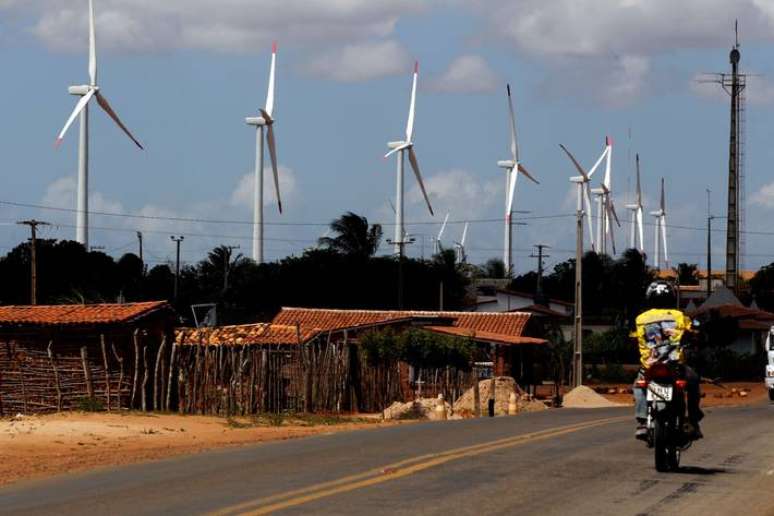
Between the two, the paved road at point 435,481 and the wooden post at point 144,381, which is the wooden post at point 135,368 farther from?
A: the paved road at point 435,481

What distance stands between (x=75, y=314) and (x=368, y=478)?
19047 mm

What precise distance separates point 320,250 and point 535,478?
6935 centimetres

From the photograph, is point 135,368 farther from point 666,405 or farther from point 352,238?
point 352,238

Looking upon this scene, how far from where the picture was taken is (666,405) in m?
12.9

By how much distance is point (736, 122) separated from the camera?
249 feet

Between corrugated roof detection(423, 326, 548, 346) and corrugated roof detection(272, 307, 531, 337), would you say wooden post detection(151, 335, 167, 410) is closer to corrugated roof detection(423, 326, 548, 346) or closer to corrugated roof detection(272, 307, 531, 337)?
corrugated roof detection(423, 326, 548, 346)

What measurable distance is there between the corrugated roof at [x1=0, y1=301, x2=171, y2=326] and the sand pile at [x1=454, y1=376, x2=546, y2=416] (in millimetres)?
7814

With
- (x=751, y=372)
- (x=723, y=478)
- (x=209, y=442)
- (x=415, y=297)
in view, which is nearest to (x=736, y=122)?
(x=751, y=372)

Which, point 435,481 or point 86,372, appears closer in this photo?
point 435,481

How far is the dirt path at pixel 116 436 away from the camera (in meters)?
17.1

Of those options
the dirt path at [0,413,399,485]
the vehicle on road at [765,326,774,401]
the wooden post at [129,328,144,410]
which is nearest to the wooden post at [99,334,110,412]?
the wooden post at [129,328,144,410]

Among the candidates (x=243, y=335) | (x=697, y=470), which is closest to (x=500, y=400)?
(x=243, y=335)

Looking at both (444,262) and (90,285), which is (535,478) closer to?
(90,285)

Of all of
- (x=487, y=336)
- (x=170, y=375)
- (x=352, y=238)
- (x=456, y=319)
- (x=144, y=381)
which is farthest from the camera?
(x=352, y=238)
